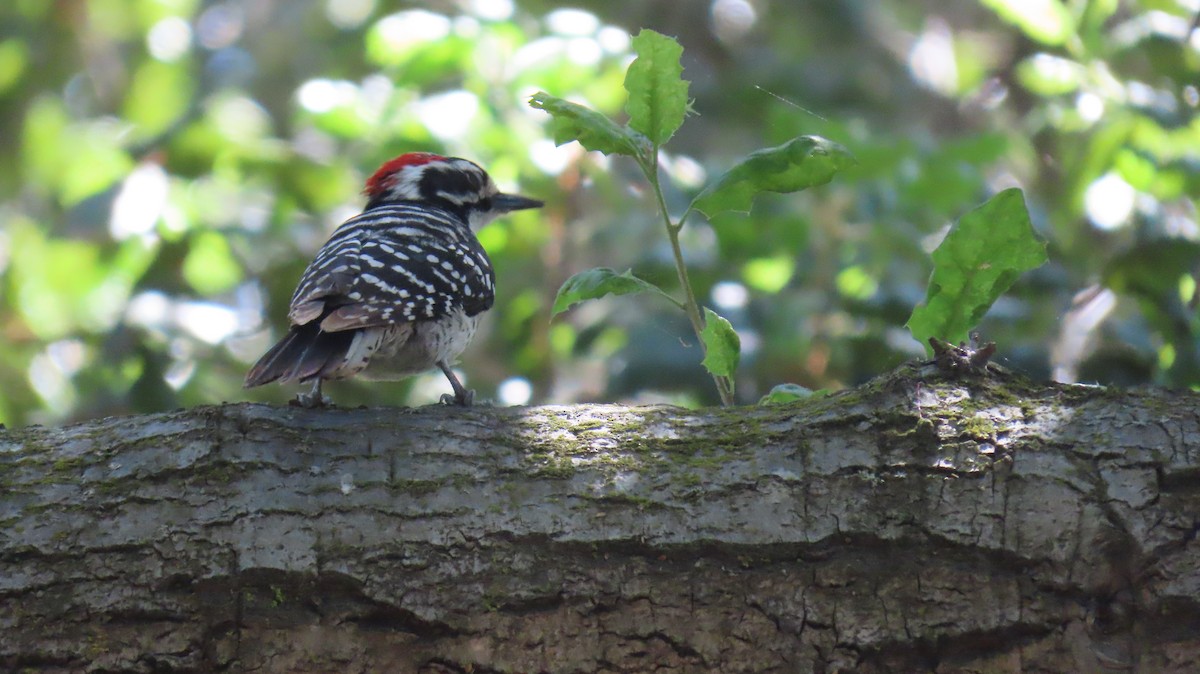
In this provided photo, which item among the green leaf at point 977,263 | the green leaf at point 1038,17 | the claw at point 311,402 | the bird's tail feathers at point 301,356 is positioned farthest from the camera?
the green leaf at point 1038,17

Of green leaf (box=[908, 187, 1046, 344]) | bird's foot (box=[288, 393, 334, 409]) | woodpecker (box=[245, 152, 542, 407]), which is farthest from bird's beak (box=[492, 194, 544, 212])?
green leaf (box=[908, 187, 1046, 344])

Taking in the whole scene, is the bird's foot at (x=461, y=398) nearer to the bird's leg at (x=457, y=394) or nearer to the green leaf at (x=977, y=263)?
the bird's leg at (x=457, y=394)

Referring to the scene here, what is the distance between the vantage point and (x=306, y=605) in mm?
2135

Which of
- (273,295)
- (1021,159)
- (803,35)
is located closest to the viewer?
(273,295)

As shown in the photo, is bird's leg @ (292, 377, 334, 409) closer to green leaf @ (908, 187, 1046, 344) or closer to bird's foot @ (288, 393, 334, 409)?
bird's foot @ (288, 393, 334, 409)

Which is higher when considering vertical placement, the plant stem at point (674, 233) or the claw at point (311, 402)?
the plant stem at point (674, 233)

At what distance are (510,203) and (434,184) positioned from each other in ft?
1.26

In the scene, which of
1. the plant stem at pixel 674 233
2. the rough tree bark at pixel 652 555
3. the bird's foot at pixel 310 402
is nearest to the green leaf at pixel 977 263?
the rough tree bark at pixel 652 555

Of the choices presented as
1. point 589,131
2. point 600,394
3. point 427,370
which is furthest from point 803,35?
point 589,131

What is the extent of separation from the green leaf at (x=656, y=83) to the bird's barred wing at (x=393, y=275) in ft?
3.01

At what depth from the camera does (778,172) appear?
2.59m

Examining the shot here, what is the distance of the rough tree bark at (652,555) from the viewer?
2096 millimetres

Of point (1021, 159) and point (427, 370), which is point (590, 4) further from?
point (427, 370)

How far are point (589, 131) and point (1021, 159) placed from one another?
598 centimetres
